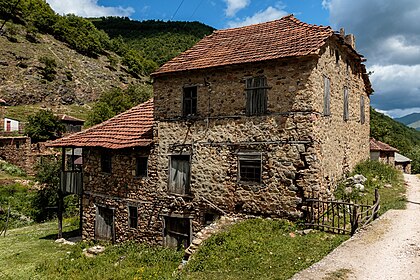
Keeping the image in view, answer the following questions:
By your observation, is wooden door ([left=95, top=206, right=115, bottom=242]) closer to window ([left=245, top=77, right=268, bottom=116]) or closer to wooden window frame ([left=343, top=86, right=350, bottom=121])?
window ([left=245, top=77, right=268, bottom=116])

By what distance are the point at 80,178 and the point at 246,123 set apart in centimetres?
1089

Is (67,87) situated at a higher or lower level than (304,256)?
higher

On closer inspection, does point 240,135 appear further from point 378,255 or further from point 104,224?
point 104,224

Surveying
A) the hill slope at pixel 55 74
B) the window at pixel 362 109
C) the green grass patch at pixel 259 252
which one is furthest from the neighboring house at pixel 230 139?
the hill slope at pixel 55 74

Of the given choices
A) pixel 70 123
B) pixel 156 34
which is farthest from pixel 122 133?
pixel 156 34

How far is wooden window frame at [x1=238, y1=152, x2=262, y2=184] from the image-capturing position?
13852 millimetres

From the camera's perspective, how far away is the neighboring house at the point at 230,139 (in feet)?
43.2

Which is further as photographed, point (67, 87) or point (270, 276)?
point (67, 87)

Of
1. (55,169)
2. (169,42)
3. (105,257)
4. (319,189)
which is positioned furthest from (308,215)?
(169,42)

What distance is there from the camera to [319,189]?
1286 centimetres

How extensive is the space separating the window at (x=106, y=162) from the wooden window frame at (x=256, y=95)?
8469 mm

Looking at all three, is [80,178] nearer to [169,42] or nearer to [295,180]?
[295,180]

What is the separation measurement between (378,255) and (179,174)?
9480 millimetres

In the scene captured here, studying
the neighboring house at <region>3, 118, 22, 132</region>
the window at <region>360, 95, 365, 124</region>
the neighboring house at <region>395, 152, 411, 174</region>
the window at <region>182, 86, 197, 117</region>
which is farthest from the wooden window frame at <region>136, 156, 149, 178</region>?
the neighboring house at <region>3, 118, 22, 132</region>
